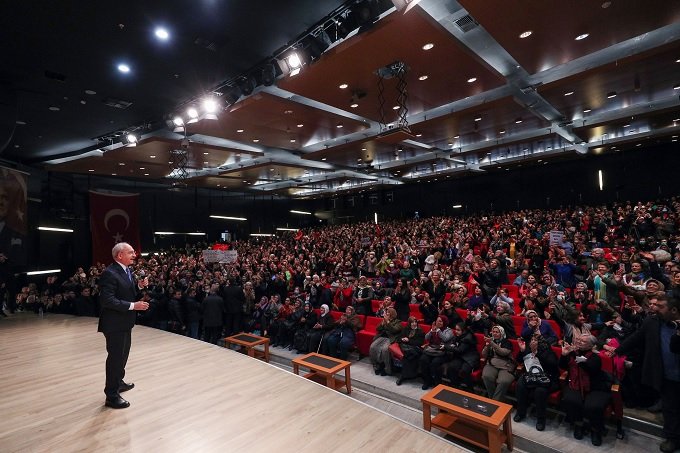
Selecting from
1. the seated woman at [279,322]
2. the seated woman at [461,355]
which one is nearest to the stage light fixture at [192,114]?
the seated woman at [279,322]

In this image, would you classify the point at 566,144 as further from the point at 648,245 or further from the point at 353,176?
the point at 353,176

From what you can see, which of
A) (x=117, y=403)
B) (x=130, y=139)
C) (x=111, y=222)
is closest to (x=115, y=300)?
(x=117, y=403)

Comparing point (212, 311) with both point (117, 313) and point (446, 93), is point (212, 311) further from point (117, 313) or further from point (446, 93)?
point (446, 93)

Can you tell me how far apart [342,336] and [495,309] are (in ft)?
8.65

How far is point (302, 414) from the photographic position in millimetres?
3008

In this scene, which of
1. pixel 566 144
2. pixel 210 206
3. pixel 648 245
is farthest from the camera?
pixel 210 206

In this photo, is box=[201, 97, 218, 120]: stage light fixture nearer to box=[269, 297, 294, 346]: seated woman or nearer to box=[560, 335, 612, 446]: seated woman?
box=[269, 297, 294, 346]: seated woman

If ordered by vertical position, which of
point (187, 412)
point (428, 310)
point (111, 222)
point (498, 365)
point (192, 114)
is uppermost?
point (192, 114)

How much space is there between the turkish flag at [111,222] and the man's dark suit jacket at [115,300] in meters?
12.9

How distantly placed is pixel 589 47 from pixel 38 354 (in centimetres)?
904

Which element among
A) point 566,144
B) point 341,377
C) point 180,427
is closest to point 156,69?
point 180,427

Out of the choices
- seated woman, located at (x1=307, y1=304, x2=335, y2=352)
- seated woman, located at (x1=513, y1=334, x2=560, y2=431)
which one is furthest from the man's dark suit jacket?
seated woman, located at (x1=513, y1=334, x2=560, y2=431)

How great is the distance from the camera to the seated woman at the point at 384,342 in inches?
218

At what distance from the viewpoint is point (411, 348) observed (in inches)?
207
